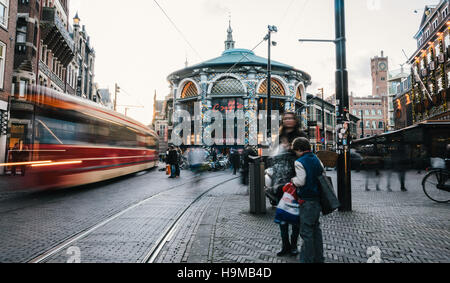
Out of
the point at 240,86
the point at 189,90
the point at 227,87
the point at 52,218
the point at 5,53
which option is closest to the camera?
the point at 52,218

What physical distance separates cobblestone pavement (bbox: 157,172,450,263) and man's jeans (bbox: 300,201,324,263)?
0.40 meters

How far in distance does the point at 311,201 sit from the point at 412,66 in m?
40.7

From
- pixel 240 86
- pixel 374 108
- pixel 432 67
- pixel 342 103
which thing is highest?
pixel 374 108

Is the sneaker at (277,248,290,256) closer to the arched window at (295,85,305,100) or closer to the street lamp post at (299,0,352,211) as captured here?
the street lamp post at (299,0,352,211)

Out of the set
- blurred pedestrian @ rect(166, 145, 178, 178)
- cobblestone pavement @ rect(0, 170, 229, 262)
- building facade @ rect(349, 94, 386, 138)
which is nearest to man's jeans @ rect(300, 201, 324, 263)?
cobblestone pavement @ rect(0, 170, 229, 262)

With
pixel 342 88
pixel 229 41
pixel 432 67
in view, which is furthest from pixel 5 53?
pixel 229 41

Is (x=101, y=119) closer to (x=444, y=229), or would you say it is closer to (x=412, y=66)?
(x=444, y=229)

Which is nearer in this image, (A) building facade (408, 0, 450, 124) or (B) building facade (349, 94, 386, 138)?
(A) building facade (408, 0, 450, 124)

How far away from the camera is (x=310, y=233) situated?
10.6ft

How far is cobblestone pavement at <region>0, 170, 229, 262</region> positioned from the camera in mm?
4200

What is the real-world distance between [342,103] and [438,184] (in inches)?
130

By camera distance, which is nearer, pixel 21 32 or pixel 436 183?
pixel 436 183

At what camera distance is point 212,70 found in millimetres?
37031

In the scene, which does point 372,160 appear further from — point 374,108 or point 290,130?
point 374,108
